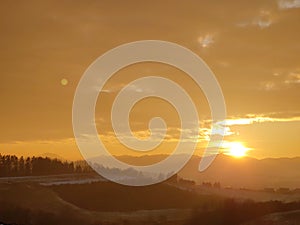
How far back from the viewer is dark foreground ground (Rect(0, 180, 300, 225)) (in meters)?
46.2

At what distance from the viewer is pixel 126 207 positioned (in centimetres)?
6544

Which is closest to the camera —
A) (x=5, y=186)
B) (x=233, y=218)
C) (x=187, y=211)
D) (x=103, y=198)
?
(x=233, y=218)

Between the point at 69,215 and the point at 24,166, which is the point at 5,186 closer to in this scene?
the point at 69,215

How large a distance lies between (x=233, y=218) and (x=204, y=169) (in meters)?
38.2

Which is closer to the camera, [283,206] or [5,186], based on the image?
[283,206]

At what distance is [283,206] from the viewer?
46.0m

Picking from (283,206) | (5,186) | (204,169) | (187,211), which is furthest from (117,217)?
(204,169)

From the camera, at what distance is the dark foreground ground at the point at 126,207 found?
152ft

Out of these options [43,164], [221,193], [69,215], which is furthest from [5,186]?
[221,193]

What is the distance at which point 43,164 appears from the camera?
87812 mm

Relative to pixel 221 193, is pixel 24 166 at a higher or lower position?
higher

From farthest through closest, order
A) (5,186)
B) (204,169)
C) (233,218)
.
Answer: (204,169)
(5,186)
(233,218)

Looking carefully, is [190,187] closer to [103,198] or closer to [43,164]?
[103,198]

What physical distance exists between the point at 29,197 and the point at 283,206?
31.8 m
